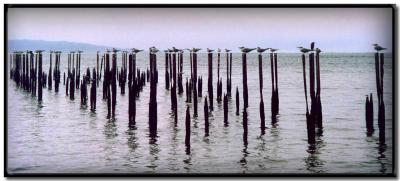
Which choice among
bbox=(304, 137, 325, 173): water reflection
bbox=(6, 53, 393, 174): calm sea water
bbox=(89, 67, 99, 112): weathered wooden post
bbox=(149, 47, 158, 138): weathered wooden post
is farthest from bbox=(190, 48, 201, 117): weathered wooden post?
bbox=(304, 137, 325, 173): water reflection

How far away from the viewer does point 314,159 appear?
710cm

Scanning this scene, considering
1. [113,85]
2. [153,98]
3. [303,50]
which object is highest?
[303,50]

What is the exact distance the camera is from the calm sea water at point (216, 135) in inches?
279

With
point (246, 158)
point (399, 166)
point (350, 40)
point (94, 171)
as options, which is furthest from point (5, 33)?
point (399, 166)

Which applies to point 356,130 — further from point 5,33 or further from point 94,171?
point 5,33

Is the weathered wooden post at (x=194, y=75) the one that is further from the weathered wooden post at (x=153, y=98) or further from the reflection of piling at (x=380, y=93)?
the reflection of piling at (x=380, y=93)

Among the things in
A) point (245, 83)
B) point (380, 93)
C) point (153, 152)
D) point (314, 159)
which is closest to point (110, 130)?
point (153, 152)

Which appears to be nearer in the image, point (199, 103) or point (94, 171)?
point (94, 171)

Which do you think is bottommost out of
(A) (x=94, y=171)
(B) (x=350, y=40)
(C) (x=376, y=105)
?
(A) (x=94, y=171)

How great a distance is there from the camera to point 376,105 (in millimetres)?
7066

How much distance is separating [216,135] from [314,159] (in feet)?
2.88

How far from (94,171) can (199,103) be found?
114cm

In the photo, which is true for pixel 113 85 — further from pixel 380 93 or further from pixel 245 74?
pixel 380 93
